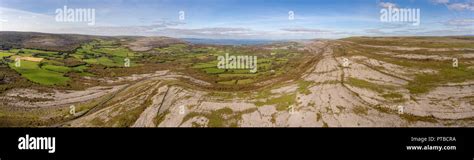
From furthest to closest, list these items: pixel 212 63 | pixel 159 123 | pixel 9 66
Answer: pixel 212 63 < pixel 9 66 < pixel 159 123

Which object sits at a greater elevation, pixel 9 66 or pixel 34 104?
pixel 9 66

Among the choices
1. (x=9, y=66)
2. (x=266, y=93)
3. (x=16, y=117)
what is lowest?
(x=16, y=117)

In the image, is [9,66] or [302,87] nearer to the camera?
[302,87]

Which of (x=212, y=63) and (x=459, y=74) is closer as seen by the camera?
(x=459, y=74)

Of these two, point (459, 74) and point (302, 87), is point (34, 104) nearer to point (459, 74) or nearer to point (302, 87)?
point (302, 87)

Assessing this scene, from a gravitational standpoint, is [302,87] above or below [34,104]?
above
